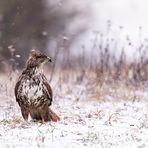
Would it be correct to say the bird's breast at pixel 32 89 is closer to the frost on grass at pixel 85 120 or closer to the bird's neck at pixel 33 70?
the bird's neck at pixel 33 70

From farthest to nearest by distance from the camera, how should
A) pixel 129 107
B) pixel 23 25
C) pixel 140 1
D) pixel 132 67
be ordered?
pixel 140 1 < pixel 23 25 < pixel 132 67 < pixel 129 107

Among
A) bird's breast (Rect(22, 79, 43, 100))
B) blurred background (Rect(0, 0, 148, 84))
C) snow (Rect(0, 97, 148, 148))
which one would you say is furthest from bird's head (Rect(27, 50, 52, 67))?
blurred background (Rect(0, 0, 148, 84))

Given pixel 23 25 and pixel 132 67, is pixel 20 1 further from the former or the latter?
pixel 132 67

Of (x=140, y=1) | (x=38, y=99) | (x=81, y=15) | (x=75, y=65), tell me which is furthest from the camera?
(x=140, y=1)

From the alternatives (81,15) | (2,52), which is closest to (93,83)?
(2,52)

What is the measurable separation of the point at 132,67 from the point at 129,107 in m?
3.22

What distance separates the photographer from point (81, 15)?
78.3 ft

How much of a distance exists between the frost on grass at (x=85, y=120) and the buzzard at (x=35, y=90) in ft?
0.66

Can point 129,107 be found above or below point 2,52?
below

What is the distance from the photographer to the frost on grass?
8172 millimetres

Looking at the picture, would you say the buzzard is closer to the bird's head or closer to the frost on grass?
the bird's head

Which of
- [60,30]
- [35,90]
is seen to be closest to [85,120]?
[35,90]

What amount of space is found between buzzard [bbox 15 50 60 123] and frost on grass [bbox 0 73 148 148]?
0.66ft

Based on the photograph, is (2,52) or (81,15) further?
(81,15)
